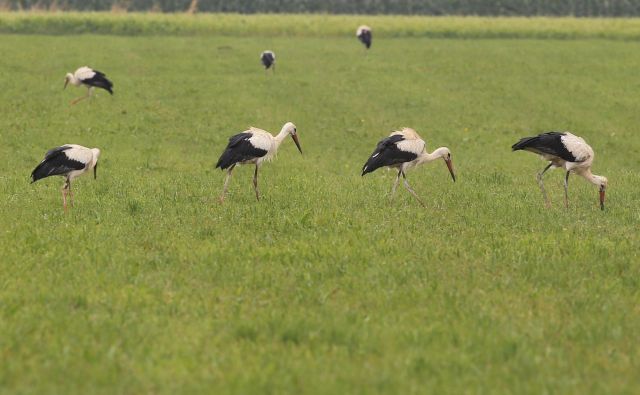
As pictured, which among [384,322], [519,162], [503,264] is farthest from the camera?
[519,162]

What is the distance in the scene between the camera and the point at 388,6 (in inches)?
3533

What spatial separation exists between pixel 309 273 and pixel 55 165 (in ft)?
20.8

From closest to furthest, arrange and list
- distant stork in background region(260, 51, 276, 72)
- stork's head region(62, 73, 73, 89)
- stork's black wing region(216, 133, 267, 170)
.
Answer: stork's black wing region(216, 133, 267, 170)
stork's head region(62, 73, 73, 89)
distant stork in background region(260, 51, 276, 72)

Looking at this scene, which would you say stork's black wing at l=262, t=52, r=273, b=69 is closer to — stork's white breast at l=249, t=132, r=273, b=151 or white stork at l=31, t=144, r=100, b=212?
stork's white breast at l=249, t=132, r=273, b=151

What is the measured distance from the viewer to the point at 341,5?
90.2m

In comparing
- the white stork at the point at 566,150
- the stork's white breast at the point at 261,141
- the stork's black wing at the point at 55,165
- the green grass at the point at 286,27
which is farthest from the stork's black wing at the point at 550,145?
the green grass at the point at 286,27

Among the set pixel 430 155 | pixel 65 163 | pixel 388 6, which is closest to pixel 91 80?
pixel 65 163

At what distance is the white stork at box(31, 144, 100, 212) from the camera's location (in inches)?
570

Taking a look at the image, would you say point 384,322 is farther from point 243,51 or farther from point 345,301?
point 243,51

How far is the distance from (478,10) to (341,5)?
13969 mm

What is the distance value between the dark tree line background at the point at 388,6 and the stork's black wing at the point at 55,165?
70784mm

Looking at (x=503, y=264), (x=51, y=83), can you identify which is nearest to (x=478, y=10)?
(x=51, y=83)

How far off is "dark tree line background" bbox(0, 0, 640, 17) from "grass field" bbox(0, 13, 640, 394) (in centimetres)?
6057

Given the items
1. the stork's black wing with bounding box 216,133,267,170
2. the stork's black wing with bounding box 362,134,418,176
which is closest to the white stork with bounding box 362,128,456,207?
the stork's black wing with bounding box 362,134,418,176
